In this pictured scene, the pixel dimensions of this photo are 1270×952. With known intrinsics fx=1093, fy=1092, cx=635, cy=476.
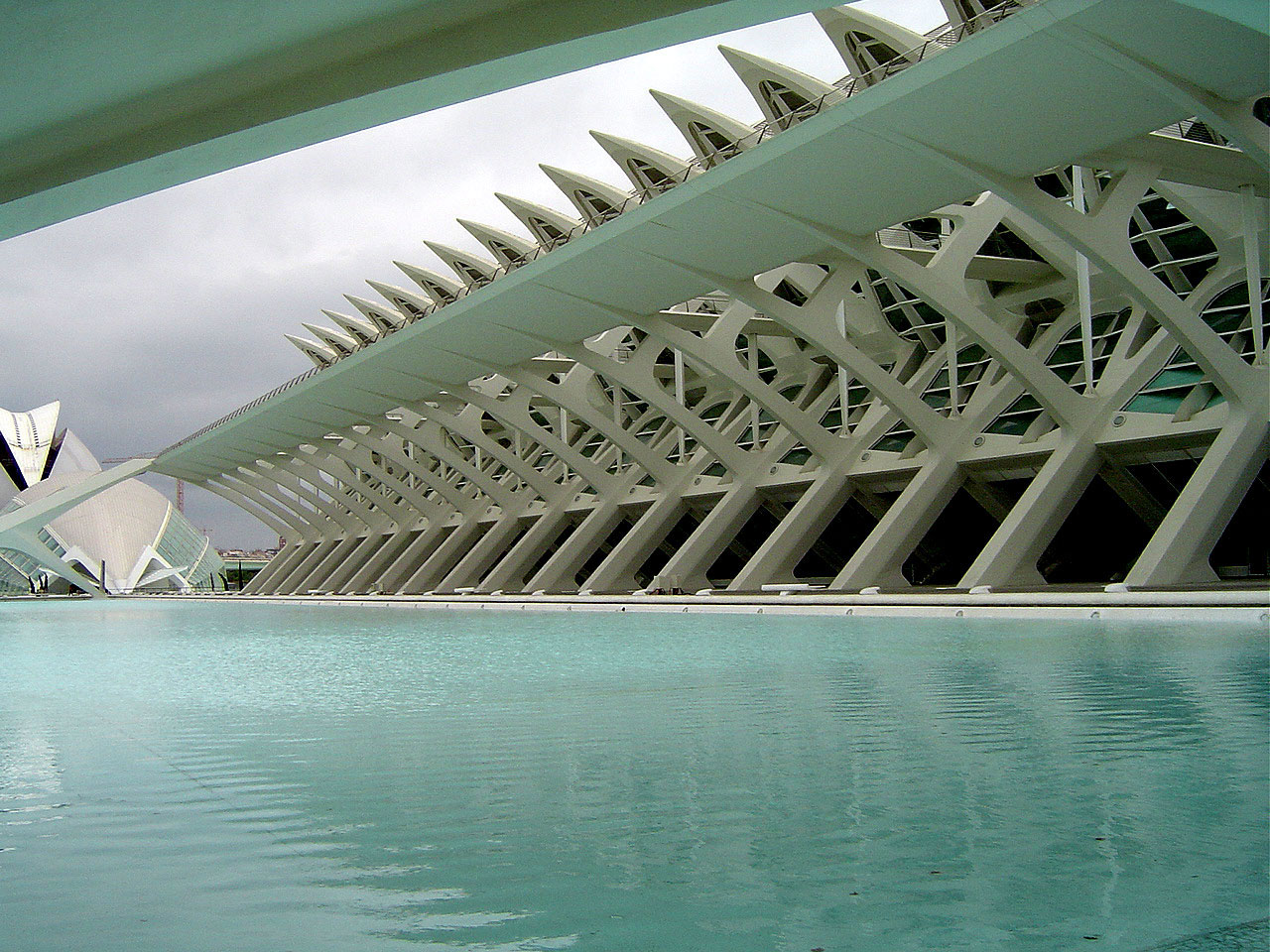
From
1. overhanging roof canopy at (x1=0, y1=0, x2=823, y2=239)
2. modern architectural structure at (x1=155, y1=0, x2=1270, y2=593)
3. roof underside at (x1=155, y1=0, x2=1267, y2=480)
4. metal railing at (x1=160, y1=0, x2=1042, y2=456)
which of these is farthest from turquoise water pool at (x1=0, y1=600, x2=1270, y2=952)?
metal railing at (x1=160, y1=0, x2=1042, y2=456)

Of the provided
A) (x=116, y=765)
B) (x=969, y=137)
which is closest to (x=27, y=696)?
(x=116, y=765)

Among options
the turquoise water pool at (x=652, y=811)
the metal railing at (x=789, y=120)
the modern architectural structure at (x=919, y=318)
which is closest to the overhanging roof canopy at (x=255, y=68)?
the modern architectural structure at (x=919, y=318)

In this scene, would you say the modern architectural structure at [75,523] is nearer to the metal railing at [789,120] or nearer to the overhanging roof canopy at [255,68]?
the metal railing at [789,120]

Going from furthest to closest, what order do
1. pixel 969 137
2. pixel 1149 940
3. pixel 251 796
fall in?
1. pixel 969 137
2. pixel 251 796
3. pixel 1149 940

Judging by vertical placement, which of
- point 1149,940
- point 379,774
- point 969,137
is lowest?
point 1149,940

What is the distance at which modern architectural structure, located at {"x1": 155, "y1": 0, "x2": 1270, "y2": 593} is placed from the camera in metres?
13.3

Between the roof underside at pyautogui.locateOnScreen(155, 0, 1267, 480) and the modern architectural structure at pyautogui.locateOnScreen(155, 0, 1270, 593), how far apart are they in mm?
51

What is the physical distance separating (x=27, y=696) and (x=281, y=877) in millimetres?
5729

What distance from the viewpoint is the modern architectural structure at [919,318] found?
13.3 m

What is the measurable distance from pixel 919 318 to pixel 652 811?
22.9 metres

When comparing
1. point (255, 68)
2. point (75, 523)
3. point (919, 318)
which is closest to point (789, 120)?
point (919, 318)

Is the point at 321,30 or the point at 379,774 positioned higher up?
the point at 321,30

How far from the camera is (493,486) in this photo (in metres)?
33.6

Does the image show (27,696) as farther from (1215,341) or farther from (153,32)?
(1215,341)
